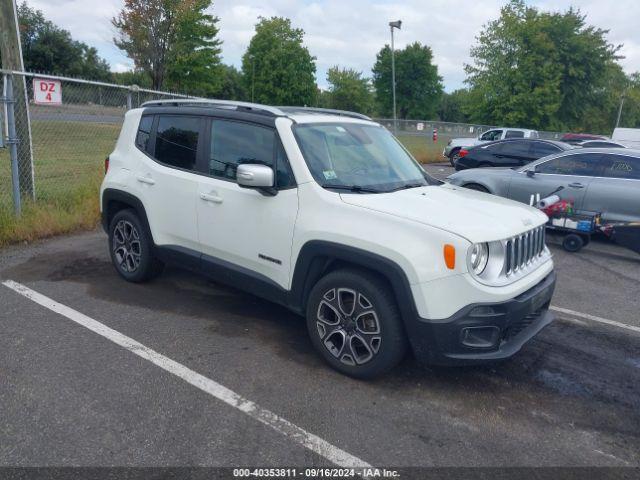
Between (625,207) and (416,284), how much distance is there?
247 inches

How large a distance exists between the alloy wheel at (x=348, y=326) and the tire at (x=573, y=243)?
5.67 metres

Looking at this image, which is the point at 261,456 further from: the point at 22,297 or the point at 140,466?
the point at 22,297

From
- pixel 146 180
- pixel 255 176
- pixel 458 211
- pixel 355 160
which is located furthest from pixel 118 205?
pixel 458 211

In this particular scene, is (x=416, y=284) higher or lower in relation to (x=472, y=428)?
higher

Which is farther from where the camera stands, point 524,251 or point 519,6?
point 519,6

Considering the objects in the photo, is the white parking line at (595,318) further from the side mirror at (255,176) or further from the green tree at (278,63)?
the green tree at (278,63)

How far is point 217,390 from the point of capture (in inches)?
141

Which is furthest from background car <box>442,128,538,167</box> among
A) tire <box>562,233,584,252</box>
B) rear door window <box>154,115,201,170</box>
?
rear door window <box>154,115,201,170</box>

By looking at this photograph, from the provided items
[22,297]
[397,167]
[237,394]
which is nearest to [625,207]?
[397,167]

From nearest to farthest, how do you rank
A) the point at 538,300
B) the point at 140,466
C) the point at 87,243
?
the point at 140,466 → the point at 538,300 → the point at 87,243

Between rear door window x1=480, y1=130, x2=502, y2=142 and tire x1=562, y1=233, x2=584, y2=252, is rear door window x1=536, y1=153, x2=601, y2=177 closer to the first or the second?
tire x1=562, y1=233, x2=584, y2=252

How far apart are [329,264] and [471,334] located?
112 cm

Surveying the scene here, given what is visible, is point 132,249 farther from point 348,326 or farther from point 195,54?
point 195,54

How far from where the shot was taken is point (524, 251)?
153 inches
